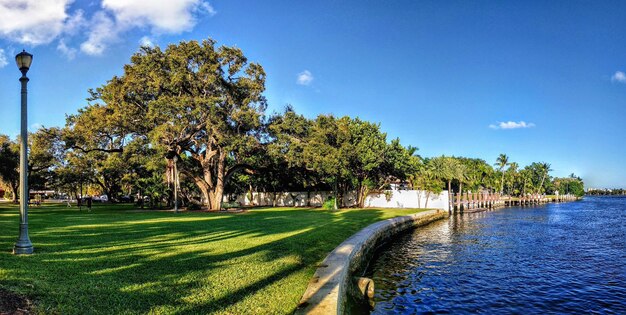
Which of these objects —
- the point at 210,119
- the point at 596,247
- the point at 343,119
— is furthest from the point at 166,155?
the point at 596,247

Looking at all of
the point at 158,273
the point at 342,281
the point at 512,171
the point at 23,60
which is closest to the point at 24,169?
the point at 23,60

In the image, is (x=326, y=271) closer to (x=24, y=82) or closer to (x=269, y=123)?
(x=24, y=82)

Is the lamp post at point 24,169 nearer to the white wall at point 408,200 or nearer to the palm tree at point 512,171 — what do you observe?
the white wall at point 408,200

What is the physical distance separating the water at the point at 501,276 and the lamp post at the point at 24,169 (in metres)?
7.99

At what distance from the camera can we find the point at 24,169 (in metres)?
8.70

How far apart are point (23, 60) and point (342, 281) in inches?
339

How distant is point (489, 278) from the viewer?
12.1m

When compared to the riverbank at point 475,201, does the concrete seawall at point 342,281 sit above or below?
above

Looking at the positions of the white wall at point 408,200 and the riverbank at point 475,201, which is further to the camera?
the riverbank at point 475,201

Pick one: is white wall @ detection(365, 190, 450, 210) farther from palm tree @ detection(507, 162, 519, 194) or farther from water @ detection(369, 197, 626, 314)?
palm tree @ detection(507, 162, 519, 194)

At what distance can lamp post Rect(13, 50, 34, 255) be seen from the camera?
27.8 feet

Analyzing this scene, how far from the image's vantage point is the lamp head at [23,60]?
8.77m

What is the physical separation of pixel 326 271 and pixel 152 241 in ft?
18.8

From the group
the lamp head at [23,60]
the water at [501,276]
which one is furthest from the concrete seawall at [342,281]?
the lamp head at [23,60]
